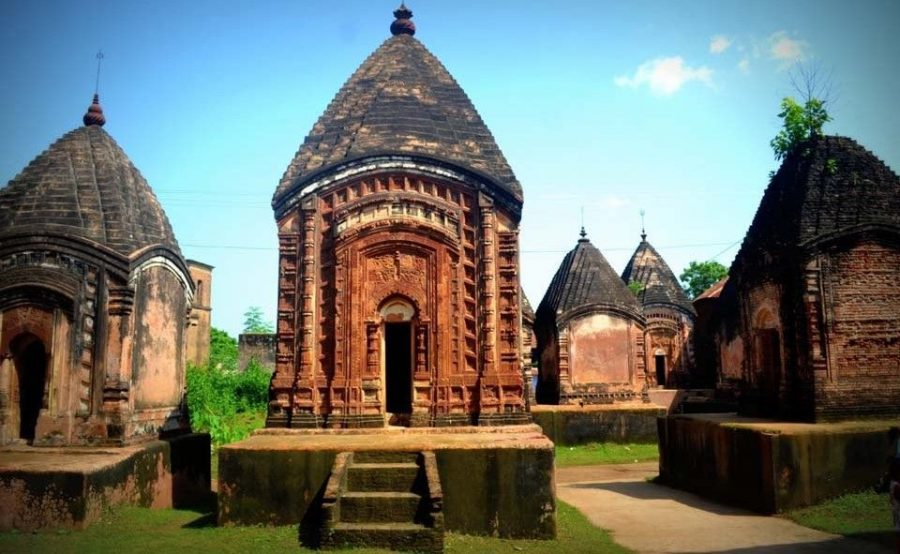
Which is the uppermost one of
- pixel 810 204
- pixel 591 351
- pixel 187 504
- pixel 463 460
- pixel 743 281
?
pixel 810 204

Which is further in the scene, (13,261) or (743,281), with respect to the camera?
(743,281)

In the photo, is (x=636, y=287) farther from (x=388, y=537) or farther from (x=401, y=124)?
(x=388, y=537)

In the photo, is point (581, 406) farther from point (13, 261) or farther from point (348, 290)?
point (13, 261)

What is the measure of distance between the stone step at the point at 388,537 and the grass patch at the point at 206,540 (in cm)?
16

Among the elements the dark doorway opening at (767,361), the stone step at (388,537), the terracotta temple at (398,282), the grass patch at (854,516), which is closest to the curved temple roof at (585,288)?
A: the dark doorway opening at (767,361)

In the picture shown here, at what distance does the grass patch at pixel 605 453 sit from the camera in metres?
17.6

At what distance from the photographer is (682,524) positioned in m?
9.98

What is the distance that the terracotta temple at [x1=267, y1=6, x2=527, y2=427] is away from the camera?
10750 millimetres

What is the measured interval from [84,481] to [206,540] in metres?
2.11

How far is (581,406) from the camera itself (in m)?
19.7

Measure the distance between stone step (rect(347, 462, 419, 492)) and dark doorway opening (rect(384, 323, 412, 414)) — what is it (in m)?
4.27

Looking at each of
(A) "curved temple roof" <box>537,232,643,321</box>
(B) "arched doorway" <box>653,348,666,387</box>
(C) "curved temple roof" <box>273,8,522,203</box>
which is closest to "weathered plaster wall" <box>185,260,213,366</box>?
Answer: (A) "curved temple roof" <box>537,232,643,321</box>

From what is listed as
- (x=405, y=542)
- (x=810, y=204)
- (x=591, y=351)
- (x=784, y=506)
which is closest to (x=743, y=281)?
(x=810, y=204)

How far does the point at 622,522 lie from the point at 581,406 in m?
9.61
